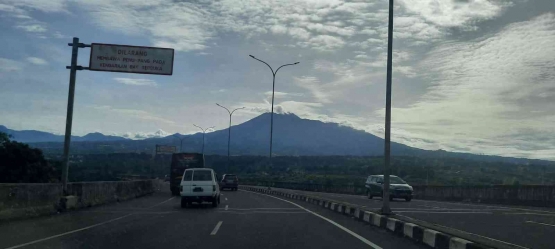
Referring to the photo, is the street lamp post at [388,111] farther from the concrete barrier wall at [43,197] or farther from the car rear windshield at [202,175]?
the concrete barrier wall at [43,197]

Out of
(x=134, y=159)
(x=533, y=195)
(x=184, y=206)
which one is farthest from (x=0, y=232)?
(x=134, y=159)

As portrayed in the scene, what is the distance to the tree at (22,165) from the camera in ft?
180

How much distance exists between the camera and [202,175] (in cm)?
2581

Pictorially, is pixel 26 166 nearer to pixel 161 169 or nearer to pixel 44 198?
pixel 44 198

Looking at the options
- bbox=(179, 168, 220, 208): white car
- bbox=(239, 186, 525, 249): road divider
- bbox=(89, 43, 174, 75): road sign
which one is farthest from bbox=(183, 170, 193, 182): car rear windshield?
bbox=(239, 186, 525, 249): road divider

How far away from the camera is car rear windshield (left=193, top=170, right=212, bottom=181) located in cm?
2557

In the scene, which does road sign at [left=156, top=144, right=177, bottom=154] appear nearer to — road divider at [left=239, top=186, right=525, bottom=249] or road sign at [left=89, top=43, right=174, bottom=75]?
road sign at [left=89, top=43, right=174, bottom=75]

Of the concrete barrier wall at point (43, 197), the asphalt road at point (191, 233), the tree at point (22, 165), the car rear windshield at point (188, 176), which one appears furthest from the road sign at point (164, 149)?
the asphalt road at point (191, 233)

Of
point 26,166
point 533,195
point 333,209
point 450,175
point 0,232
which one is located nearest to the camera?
point 0,232

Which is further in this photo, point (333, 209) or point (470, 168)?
point (470, 168)

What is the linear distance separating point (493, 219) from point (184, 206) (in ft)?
44.0

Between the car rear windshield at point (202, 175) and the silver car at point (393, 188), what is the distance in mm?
10557

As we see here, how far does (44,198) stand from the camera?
1980 cm

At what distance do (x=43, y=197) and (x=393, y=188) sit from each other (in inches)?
772
